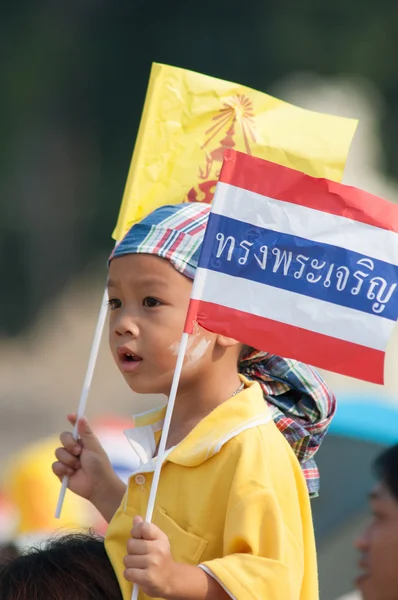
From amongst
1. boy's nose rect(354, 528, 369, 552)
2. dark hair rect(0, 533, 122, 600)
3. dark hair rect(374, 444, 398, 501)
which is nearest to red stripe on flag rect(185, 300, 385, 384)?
dark hair rect(374, 444, 398, 501)

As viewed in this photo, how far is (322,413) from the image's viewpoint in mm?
2986

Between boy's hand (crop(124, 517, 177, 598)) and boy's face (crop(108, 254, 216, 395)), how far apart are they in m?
0.47

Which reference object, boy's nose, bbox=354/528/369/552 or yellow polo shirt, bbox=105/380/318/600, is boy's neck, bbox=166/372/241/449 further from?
boy's nose, bbox=354/528/369/552

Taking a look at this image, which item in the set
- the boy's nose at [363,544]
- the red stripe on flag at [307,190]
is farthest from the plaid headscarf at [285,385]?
the boy's nose at [363,544]

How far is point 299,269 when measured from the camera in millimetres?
2484

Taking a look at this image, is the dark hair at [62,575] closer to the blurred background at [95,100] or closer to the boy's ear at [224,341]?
the boy's ear at [224,341]

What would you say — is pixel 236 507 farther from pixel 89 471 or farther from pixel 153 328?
pixel 89 471

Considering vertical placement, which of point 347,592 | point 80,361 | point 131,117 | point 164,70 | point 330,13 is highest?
point 330,13

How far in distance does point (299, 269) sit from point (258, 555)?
2.08ft

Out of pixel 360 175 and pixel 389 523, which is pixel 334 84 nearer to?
pixel 360 175

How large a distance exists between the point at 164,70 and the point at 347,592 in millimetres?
2511

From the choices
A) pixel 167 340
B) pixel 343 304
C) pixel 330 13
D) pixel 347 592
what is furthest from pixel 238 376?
pixel 330 13

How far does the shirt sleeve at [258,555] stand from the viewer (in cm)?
230

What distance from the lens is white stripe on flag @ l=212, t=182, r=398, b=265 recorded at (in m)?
2.46
